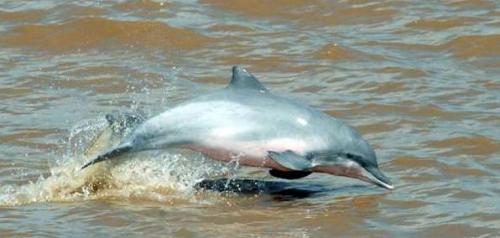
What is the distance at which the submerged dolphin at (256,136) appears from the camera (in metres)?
9.76

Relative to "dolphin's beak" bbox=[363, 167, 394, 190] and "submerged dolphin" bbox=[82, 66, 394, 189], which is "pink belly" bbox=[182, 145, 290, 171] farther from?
"dolphin's beak" bbox=[363, 167, 394, 190]

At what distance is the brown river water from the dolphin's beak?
143 millimetres

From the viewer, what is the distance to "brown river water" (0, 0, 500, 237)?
9461mm

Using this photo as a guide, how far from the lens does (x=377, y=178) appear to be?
980 cm

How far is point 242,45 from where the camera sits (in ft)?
47.8

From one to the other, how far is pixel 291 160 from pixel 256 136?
0.35 m

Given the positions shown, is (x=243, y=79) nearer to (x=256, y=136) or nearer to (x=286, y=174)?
(x=256, y=136)

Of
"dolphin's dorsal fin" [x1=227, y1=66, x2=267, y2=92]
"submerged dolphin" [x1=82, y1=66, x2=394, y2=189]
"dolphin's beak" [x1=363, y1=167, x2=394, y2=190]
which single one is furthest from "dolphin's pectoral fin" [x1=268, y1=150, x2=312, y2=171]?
"dolphin's dorsal fin" [x1=227, y1=66, x2=267, y2=92]

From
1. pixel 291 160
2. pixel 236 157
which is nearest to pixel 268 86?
pixel 236 157

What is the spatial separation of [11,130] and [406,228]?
418 cm

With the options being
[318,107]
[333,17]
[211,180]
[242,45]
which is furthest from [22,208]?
[333,17]

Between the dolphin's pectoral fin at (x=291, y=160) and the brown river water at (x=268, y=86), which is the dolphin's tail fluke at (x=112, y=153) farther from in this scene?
the dolphin's pectoral fin at (x=291, y=160)

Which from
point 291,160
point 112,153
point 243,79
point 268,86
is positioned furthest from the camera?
point 268,86

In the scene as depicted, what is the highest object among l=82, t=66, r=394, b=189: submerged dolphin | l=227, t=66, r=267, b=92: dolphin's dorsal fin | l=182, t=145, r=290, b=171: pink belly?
l=227, t=66, r=267, b=92: dolphin's dorsal fin
